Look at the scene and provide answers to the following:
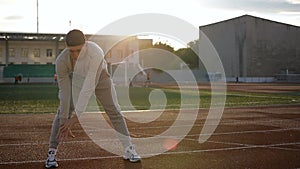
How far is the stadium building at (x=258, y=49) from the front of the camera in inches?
2653

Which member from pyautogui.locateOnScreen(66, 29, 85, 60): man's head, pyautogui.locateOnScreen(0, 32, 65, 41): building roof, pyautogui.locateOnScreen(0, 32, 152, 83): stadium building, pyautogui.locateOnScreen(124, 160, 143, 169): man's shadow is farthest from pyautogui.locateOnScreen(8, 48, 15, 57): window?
pyautogui.locateOnScreen(66, 29, 85, 60): man's head

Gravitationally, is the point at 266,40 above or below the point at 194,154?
above

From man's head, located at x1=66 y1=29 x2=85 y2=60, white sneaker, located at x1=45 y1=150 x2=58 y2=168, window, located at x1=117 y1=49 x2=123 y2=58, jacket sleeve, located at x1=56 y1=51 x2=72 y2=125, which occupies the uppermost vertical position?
window, located at x1=117 y1=49 x2=123 y2=58

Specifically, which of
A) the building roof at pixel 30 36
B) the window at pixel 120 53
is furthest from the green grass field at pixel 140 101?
the window at pixel 120 53

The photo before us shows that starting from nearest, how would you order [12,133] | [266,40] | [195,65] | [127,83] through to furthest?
[12,133] → [127,83] → [266,40] → [195,65]

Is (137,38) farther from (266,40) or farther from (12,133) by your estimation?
(12,133)

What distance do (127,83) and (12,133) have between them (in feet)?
127

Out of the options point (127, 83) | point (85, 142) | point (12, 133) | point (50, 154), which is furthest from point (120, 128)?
point (127, 83)

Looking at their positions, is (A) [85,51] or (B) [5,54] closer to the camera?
(A) [85,51]

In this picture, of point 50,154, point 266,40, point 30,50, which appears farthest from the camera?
point 30,50

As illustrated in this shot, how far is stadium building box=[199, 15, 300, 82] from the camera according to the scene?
67.4m

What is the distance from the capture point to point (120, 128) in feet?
22.2

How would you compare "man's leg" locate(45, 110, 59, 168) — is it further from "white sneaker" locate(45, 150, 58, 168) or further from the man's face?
the man's face

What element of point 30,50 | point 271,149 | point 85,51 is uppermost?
point 30,50
